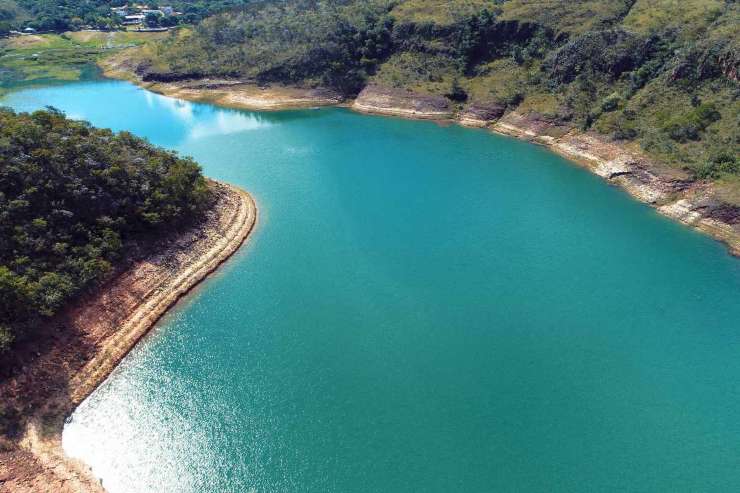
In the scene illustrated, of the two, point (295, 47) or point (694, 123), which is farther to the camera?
point (295, 47)

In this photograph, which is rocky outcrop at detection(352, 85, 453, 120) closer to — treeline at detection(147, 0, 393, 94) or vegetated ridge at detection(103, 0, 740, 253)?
vegetated ridge at detection(103, 0, 740, 253)

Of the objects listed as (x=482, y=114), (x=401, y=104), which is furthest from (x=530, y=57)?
(x=401, y=104)

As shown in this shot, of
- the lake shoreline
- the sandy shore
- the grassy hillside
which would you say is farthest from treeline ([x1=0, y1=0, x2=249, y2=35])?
the sandy shore

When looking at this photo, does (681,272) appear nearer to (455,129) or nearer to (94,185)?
(455,129)

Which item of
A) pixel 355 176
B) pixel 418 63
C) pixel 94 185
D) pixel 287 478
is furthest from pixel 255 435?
pixel 418 63

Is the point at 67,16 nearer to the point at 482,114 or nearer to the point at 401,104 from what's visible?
the point at 401,104
